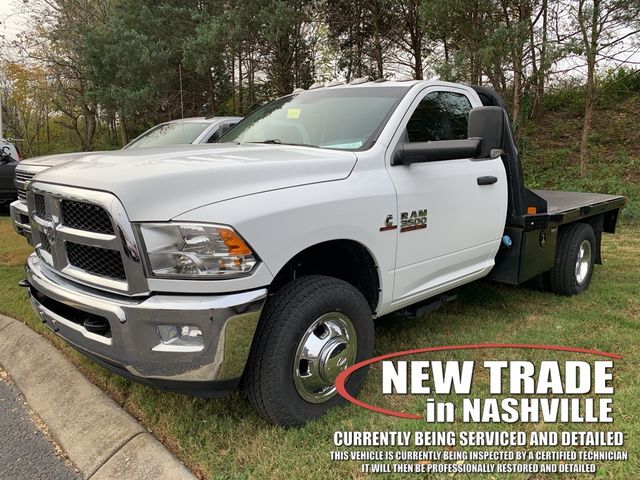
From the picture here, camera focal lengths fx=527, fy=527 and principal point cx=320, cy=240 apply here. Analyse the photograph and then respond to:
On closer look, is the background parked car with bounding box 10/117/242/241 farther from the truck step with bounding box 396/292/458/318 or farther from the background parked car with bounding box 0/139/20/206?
the background parked car with bounding box 0/139/20/206

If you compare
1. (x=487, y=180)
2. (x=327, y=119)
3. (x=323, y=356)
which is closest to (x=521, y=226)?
(x=487, y=180)

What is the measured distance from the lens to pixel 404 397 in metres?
3.08

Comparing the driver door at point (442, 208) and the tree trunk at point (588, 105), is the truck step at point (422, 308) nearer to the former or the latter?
the driver door at point (442, 208)

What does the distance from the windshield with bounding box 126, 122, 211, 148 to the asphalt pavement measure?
15.3 feet

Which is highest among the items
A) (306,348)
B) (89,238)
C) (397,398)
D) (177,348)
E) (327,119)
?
(327,119)

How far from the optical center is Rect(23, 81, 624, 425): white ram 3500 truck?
2260 millimetres

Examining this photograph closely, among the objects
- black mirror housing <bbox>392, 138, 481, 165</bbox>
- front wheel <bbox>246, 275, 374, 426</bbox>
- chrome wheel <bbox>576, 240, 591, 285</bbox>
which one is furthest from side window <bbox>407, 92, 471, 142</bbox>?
chrome wheel <bbox>576, 240, 591, 285</bbox>

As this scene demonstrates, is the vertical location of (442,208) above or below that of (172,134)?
below

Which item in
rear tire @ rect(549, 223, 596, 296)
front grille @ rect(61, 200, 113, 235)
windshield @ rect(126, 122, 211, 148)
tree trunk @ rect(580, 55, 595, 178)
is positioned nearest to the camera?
front grille @ rect(61, 200, 113, 235)

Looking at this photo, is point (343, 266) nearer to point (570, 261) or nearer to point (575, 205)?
point (570, 261)

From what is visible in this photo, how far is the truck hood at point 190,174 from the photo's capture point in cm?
228

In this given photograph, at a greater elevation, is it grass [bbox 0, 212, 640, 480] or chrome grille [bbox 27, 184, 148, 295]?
chrome grille [bbox 27, 184, 148, 295]

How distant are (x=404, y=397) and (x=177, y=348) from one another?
4.75 ft

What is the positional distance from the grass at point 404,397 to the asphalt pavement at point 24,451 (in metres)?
0.44
